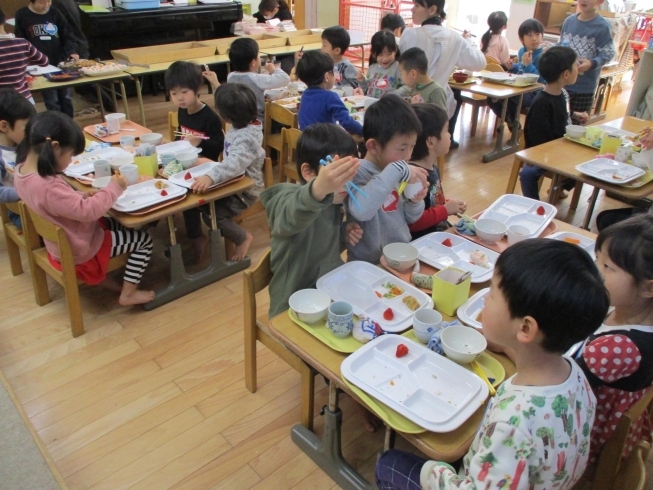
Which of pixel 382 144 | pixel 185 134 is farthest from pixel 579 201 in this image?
Result: pixel 185 134

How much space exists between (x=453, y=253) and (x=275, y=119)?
2.14 metres

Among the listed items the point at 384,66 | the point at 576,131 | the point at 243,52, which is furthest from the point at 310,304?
the point at 384,66

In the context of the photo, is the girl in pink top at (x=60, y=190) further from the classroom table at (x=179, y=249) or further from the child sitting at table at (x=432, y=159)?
the child sitting at table at (x=432, y=159)

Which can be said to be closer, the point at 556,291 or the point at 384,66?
the point at 556,291

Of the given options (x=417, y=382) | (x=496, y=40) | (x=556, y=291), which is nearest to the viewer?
(x=556, y=291)

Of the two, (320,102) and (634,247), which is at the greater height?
(634,247)

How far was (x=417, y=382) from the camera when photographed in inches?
52.3

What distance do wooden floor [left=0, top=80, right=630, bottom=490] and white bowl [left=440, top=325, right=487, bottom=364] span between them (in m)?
0.73

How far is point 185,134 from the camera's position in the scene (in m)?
3.06

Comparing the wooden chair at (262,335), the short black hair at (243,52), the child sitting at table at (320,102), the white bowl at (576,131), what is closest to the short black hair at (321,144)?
the wooden chair at (262,335)

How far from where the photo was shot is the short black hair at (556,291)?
1009 millimetres

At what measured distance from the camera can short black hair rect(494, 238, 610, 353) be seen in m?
1.01

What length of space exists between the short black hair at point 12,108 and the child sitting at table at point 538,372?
99.7 inches

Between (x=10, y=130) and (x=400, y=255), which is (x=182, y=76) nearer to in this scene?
(x=10, y=130)
